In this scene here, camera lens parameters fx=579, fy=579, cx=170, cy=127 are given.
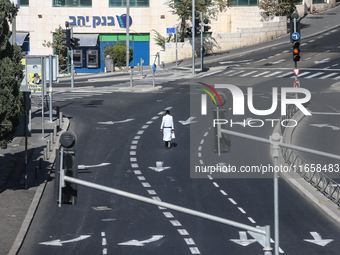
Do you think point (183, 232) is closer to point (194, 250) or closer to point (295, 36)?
point (194, 250)

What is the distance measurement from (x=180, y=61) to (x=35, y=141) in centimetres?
3894

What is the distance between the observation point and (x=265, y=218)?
56.6 ft

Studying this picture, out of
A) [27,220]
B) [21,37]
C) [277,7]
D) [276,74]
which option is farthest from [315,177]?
[277,7]

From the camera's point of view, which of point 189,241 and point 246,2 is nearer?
point 189,241

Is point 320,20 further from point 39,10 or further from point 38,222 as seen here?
point 38,222

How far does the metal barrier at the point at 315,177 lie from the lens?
61.7ft

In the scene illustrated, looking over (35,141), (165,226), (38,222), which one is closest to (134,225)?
(165,226)

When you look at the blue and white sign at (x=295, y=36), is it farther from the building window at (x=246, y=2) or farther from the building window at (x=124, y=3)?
the building window at (x=246, y=2)

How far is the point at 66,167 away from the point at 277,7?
67249mm

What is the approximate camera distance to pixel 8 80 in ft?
61.8

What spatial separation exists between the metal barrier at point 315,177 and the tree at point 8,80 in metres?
10.5

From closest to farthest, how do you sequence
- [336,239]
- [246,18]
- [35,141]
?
[336,239]
[35,141]
[246,18]

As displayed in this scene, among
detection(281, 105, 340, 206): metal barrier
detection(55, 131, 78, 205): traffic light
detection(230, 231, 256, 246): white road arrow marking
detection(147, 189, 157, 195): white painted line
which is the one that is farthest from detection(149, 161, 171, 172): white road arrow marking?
detection(55, 131, 78, 205): traffic light

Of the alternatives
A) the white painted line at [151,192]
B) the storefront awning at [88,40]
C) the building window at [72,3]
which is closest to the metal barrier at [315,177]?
the white painted line at [151,192]
